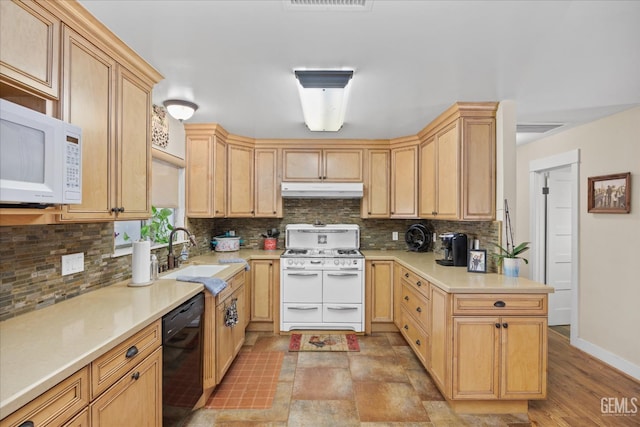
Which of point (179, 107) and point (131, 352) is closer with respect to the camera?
point (131, 352)

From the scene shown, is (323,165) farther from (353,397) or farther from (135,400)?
(135,400)

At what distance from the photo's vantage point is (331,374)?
8.94 feet

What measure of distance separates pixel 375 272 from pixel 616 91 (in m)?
2.73

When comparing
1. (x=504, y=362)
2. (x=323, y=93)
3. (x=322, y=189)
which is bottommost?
(x=504, y=362)

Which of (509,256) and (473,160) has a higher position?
(473,160)

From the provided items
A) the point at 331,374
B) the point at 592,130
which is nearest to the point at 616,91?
the point at 592,130

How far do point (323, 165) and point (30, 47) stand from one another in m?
3.04

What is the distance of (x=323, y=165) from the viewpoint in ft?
13.0

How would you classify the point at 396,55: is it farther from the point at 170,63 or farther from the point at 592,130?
the point at 592,130

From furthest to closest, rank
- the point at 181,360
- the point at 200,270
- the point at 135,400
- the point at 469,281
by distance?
1. the point at 200,270
2. the point at 469,281
3. the point at 181,360
4. the point at 135,400

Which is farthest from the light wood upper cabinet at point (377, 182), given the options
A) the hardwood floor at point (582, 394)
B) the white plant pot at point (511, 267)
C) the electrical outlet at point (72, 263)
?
the electrical outlet at point (72, 263)

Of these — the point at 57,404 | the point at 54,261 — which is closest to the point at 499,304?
the point at 57,404

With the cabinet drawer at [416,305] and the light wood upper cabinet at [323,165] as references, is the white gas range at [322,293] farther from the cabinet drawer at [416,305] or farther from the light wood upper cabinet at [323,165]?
the light wood upper cabinet at [323,165]

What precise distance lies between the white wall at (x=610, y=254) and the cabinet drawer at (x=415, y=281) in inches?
76.5
